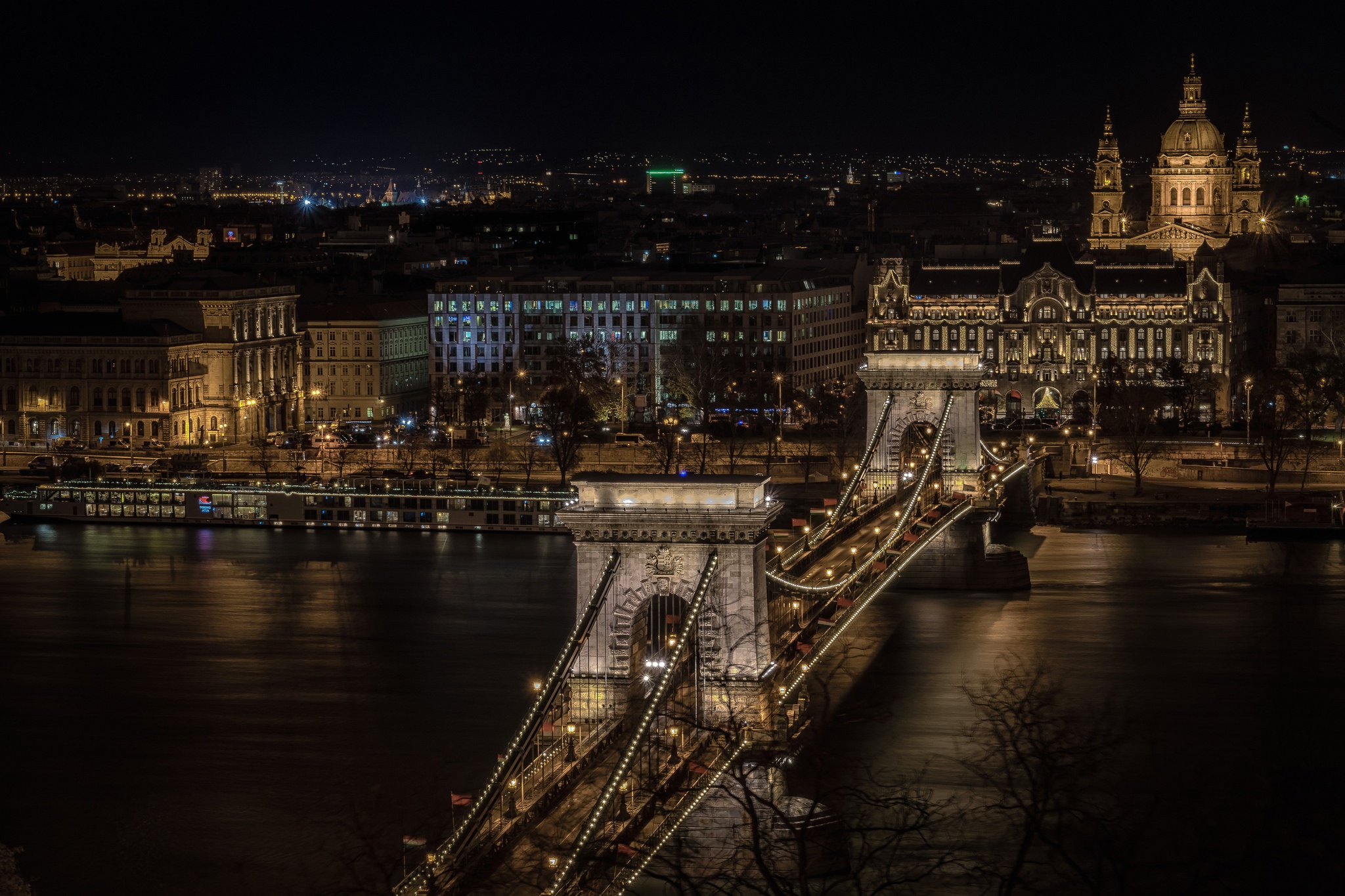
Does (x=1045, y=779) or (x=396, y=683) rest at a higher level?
(x=1045, y=779)

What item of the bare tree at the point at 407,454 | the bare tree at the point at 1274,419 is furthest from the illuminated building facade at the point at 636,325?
the bare tree at the point at 1274,419

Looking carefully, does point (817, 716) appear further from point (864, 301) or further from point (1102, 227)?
point (1102, 227)

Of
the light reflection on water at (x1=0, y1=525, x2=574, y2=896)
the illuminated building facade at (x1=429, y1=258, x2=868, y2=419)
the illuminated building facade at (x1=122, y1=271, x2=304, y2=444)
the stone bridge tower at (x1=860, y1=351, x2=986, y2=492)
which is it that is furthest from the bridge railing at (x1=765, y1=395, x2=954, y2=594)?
the illuminated building facade at (x1=122, y1=271, x2=304, y2=444)

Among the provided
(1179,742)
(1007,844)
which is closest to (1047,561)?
(1179,742)

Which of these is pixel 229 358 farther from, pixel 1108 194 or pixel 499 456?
pixel 1108 194

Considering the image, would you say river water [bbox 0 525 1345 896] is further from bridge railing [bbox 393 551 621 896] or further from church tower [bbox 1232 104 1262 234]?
church tower [bbox 1232 104 1262 234]

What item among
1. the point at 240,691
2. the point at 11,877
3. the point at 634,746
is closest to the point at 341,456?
the point at 240,691

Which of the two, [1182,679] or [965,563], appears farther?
[965,563]
